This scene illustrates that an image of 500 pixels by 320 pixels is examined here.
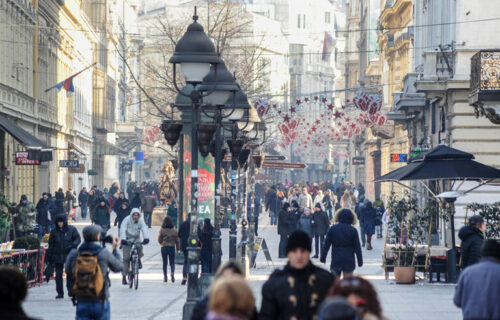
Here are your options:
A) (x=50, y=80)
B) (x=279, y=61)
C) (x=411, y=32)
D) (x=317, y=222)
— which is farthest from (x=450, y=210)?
(x=279, y=61)

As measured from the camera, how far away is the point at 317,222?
30328 mm

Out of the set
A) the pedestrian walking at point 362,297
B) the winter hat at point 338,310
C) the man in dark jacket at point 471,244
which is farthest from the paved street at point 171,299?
the winter hat at point 338,310

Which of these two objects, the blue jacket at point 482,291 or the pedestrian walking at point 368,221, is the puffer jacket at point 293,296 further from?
the pedestrian walking at point 368,221

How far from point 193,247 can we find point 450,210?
8330mm

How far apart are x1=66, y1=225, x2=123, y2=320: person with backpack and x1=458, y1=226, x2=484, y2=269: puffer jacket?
551 cm

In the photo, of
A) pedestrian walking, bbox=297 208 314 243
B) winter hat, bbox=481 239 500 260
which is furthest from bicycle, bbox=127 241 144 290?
winter hat, bbox=481 239 500 260

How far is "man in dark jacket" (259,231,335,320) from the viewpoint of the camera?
8633mm

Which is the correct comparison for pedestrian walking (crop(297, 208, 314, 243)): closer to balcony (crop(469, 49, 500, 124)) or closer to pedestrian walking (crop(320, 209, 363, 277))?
balcony (crop(469, 49, 500, 124))

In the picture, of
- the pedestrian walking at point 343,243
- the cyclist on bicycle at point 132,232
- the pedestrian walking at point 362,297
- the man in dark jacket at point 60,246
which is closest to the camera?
the pedestrian walking at point 362,297

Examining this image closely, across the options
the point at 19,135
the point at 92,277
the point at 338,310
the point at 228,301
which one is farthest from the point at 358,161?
the point at 338,310

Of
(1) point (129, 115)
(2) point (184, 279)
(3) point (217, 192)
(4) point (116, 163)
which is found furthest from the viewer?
(1) point (129, 115)

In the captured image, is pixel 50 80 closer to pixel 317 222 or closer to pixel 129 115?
pixel 317 222

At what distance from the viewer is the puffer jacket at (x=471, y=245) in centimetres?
1614

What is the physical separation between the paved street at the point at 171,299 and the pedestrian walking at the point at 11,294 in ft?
35.0
